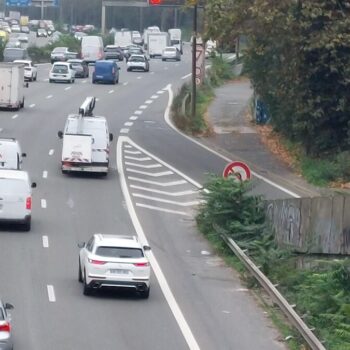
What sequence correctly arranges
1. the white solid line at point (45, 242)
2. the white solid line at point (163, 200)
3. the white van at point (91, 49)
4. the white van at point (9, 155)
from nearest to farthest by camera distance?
the white solid line at point (45, 242)
the white van at point (9, 155)
the white solid line at point (163, 200)
the white van at point (91, 49)

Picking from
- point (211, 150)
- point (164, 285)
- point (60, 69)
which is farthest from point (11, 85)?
point (164, 285)

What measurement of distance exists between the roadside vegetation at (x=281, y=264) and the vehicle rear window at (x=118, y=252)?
2.94 metres

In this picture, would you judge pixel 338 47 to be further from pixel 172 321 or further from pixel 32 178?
pixel 172 321

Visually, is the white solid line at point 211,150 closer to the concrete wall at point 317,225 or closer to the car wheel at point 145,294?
the concrete wall at point 317,225

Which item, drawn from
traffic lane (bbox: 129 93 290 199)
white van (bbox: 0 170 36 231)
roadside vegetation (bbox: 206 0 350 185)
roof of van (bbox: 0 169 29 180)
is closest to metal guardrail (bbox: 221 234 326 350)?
white van (bbox: 0 170 36 231)

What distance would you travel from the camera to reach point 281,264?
3028cm

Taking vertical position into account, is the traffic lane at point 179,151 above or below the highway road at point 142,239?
below

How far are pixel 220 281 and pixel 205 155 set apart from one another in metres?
21.6

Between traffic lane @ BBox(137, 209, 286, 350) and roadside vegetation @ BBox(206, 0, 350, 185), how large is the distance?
933 centimetres

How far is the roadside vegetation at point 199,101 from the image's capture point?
58500 mm

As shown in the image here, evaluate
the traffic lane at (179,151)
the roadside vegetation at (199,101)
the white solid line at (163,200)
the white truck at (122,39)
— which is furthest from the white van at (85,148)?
the white truck at (122,39)

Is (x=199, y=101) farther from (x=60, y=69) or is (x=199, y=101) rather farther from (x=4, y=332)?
(x=4, y=332)

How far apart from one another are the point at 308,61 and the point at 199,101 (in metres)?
22.3

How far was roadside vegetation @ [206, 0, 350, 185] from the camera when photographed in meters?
45.0
